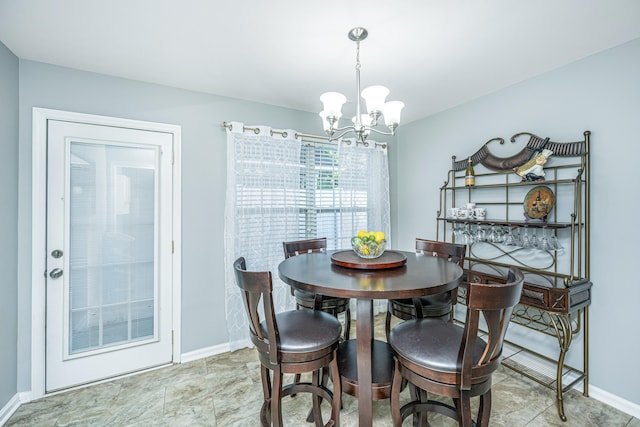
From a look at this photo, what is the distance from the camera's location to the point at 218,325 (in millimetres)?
2898

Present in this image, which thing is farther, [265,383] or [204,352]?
[204,352]

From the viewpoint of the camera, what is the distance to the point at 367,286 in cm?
147

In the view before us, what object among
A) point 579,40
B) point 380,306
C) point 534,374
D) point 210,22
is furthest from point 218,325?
point 579,40

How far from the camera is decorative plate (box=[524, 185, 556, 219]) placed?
2348 mm

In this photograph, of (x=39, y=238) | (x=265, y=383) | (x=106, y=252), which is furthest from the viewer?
(x=106, y=252)

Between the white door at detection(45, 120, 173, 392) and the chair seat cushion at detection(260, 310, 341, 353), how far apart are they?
147 centimetres

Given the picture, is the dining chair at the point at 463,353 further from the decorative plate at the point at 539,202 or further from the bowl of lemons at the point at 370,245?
the decorative plate at the point at 539,202

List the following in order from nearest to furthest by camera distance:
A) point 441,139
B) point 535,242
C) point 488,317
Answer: point 488,317 < point 535,242 < point 441,139

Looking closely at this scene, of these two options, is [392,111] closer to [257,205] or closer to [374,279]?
[374,279]

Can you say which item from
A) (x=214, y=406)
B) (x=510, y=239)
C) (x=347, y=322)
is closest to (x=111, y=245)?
(x=214, y=406)

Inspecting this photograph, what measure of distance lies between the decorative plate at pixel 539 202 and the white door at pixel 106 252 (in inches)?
124

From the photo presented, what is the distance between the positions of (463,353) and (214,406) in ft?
5.82

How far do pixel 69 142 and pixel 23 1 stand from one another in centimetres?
99

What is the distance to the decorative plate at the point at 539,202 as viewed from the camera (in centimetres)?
235
